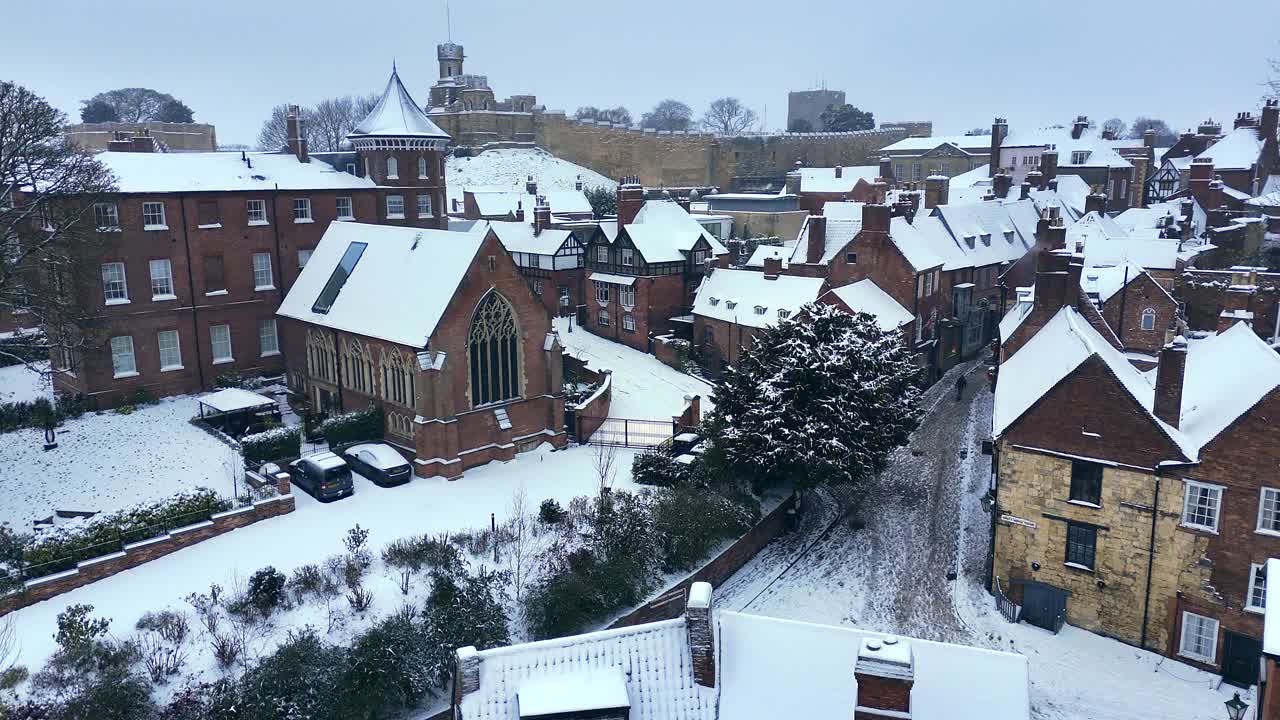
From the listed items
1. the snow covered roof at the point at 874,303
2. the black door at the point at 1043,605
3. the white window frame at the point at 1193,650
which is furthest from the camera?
the snow covered roof at the point at 874,303

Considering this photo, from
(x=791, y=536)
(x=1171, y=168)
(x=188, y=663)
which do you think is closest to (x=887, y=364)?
(x=791, y=536)

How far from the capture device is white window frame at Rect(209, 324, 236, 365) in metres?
39.0

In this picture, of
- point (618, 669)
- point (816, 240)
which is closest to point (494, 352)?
point (618, 669)

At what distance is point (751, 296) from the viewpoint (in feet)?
157

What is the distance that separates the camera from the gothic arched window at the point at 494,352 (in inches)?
1293

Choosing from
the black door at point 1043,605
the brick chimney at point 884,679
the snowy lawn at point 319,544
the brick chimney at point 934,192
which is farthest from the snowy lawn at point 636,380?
the brick chimney at point 934,192

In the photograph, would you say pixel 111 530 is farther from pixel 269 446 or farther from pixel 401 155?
pixel 401 155

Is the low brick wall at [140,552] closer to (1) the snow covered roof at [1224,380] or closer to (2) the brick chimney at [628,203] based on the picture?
(1) the snow covered roof at [1224,380]

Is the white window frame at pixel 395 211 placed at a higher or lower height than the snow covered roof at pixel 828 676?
higher

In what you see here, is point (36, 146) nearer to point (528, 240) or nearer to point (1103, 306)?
point (528, 240)

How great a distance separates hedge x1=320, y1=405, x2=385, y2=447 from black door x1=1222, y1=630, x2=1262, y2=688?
27.6 metres

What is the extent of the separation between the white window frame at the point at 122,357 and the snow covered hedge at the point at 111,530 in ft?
36.0

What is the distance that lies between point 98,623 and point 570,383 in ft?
77.7

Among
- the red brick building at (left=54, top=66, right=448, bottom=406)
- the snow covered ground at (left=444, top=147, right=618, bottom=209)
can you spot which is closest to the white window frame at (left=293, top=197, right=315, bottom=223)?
the red brick building at (left=54, top=66, right=448, bottom=406)
